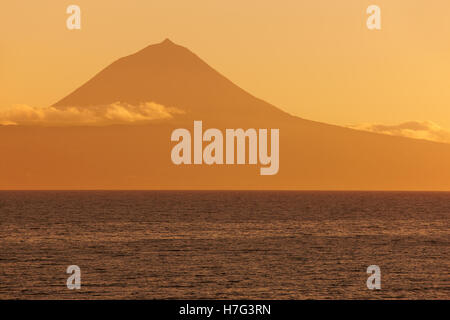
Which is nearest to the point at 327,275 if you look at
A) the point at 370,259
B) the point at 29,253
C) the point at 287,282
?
the point at 287,282

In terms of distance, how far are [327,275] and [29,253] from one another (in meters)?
32.0

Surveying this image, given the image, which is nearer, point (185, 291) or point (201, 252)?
point (185, 291)

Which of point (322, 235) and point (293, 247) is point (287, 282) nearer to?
point (293, 247)

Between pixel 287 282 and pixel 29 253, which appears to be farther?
pixel 29 253

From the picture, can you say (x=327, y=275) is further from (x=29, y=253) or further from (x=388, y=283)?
(x=29, y=253)

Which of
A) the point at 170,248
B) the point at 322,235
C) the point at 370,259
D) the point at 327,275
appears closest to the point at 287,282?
the point at 327,275

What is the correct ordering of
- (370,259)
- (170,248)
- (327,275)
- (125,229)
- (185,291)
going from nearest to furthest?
(185,291)
(327,275)
(370,259)
(170,248)
(125,229)

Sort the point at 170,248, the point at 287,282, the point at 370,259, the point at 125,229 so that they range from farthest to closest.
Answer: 1. the point at 125,229
2. the point at 170,248
3. the point at 370,259
4. the point at 287,282
